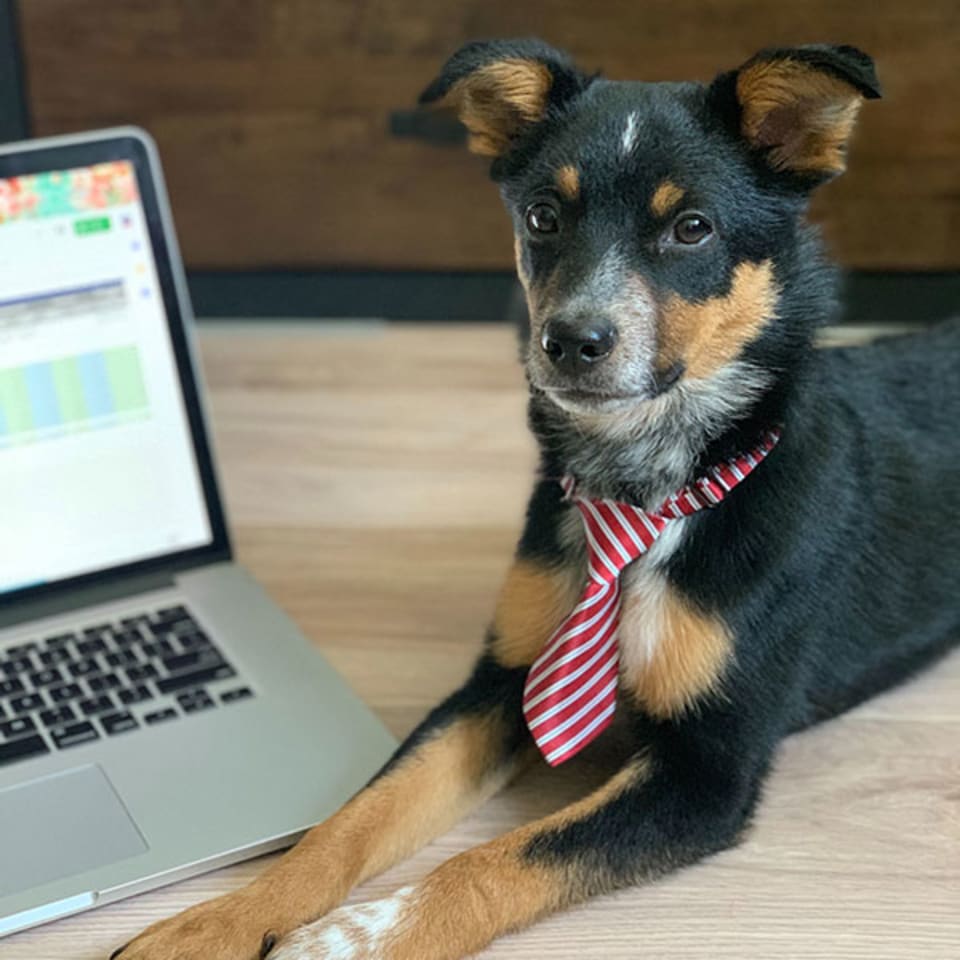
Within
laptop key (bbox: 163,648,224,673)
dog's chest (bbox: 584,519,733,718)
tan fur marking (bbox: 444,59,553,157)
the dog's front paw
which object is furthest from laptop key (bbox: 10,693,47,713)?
tan fur marking (bbox: 444,59,553,157)

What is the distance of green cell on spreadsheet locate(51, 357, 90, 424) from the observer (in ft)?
4.16

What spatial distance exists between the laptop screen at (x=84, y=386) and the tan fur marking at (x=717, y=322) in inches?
19.3

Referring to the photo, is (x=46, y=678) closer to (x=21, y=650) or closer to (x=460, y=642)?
(x=21, y=650)

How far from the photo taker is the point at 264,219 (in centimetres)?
201

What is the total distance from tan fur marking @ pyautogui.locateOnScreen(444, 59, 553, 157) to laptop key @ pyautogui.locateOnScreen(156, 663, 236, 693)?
48cm

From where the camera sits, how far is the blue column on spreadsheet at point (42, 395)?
1260mm

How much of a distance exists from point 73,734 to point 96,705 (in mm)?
35

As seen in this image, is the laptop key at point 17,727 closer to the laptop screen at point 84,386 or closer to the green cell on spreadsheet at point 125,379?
the laptop screen at point 84,386

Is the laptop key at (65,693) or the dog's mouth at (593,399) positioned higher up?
the dog's mouth at (593,399)

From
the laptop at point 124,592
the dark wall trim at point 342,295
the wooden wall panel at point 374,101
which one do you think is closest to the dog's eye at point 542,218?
the laptop at point 124,592

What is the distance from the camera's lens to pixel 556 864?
1001mm

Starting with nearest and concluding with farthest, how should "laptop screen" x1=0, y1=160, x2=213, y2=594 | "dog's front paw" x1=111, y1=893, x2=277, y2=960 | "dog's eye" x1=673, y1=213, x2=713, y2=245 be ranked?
1. "dog's front paw" x1=111, y1=893, x2=277, y2=960
2. "dog's eye" x1=673, y1=213, x2=713, y2=245
3. "laptop screen" x1=0, y1=160, x2=213, y2=594

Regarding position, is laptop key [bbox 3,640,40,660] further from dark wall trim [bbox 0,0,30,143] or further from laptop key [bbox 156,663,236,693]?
dark wall trim [bbox 0,0,30,143]

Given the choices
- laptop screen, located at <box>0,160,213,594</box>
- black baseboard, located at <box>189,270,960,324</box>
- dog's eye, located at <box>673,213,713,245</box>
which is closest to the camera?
dog's eye, located at <box>673,213,713,245</box>
